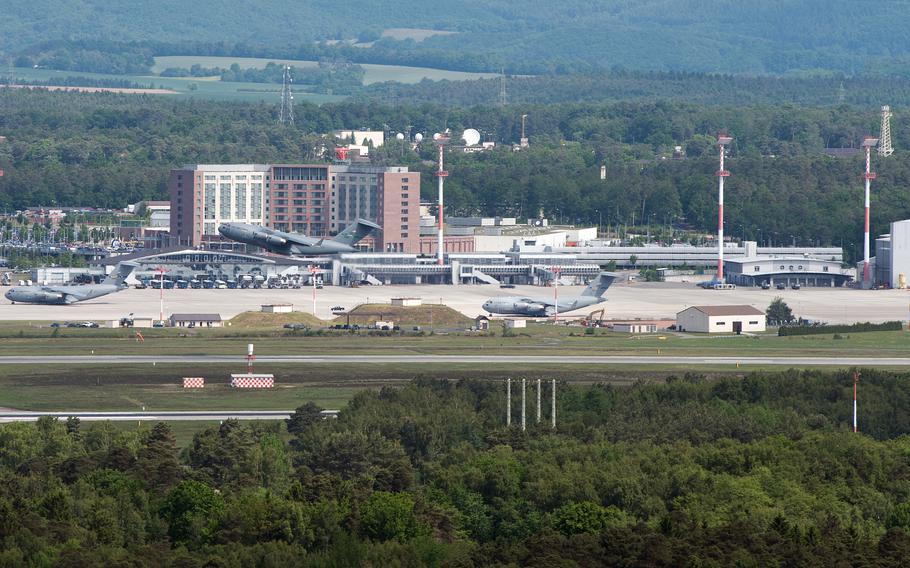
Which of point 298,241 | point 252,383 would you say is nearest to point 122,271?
point 298,241

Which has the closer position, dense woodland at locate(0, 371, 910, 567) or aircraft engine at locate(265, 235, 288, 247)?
dense woodland at locate(0, 371, 910, 567)

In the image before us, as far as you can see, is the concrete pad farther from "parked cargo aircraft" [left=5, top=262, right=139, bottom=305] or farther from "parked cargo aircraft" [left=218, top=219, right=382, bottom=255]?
"parked cargo aircraft" [left=218, top=219, right=382, bottom=255]

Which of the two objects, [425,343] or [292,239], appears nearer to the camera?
→ [425,343]

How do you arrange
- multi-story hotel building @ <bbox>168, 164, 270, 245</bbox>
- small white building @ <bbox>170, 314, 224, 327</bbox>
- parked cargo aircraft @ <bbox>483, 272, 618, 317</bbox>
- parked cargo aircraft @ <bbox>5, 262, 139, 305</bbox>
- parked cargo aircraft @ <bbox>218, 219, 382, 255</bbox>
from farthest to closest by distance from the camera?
multi-story hotel building @ <bbox>168, 164, 270, 245</bbox> < parked cargo aircraft @ <bbox>218, 219, 382, 255</bbox> < parked cargo aircraft @ <bbox>5, 262, 139, 305</bbox> < parked cargo aircraft @ <bbox>483, 272, 618, 317</bbox> < small white building @ <bbox>170, 314, 224, 327</bbox>

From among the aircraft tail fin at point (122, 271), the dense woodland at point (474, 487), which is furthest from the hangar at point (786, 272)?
the dense woodland at point (474, 487)

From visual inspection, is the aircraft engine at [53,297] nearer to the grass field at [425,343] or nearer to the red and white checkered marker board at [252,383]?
the grass field at [425,343]

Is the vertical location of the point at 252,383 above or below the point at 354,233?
below

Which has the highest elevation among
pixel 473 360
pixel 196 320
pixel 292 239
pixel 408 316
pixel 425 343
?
pixel 292 239

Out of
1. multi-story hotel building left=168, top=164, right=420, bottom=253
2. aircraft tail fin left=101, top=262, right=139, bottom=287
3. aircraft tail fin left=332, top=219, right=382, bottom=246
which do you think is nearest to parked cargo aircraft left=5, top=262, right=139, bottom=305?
aircraft tail fin left=101, top=262, right=139, bottom=287

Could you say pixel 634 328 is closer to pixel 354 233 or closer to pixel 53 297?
pixel 53 297
